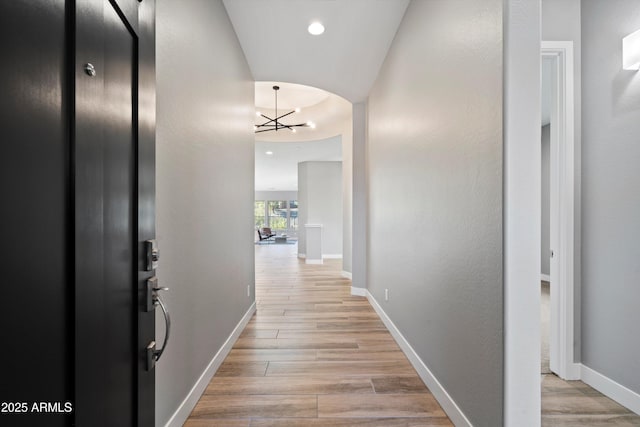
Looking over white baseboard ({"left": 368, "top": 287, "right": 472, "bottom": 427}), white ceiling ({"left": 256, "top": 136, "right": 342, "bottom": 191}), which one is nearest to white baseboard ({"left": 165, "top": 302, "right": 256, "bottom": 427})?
white baseboard ({"left": 368, "top": 287, "right": 472, "bottom": 427})

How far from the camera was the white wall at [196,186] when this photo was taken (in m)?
1.44

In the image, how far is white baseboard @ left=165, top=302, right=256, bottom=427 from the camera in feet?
5.07

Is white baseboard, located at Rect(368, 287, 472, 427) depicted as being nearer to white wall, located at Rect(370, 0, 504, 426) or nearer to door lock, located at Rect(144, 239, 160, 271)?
white wall, located at Rect(370, 0, 504, 426)

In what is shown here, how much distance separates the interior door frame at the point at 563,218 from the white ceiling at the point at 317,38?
125cm

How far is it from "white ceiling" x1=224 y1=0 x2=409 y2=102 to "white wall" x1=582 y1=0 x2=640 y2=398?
1371 mm

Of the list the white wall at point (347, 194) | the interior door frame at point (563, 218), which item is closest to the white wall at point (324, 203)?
the white wall at point (347, 194)

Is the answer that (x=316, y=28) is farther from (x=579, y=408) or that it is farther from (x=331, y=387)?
(x=579, y=408)

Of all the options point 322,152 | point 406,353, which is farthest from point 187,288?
point 322,152

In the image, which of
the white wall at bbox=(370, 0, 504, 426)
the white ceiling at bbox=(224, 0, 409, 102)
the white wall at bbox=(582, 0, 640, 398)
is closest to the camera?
the white wall at bbox=(370, 0, 504, 426)

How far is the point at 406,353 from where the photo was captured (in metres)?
2.39

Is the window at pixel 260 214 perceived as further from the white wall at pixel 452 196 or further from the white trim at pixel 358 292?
the white wall at pixel 452 196

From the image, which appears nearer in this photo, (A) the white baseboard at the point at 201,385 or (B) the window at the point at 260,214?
(A) the white baseboard at the point at 201,385

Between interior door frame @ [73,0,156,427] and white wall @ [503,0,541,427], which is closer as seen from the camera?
interior door frame @ [73,0,156,427]

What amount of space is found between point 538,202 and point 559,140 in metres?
1.25
